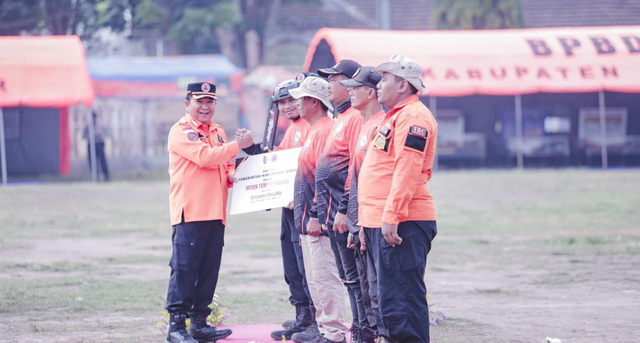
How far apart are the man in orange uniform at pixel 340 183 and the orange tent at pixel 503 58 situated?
18849 millimetres

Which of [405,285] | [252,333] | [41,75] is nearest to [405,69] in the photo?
[405,285]

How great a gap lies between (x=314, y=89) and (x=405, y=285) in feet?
6.62

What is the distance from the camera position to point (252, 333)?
306 inches

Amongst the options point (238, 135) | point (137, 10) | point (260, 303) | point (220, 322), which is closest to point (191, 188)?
point (238, 135)

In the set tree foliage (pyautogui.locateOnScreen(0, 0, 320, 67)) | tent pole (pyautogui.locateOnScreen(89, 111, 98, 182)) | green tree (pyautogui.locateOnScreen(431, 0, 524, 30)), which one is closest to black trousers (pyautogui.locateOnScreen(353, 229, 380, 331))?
tent pole (pyautogui.locateOnScreen(89, 111, 98, 182))

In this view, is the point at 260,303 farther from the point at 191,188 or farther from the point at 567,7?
the point at 567,7

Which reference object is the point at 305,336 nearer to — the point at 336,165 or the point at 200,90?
the point at 336,165

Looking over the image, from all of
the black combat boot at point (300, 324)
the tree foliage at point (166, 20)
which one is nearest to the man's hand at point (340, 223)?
the black combat boot at point (300, 324)

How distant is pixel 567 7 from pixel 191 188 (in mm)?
34571

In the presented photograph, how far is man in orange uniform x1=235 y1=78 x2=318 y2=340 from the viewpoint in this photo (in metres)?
7.59

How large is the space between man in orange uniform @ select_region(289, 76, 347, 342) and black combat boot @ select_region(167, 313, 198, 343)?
2.95 feet

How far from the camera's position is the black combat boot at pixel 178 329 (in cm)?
738

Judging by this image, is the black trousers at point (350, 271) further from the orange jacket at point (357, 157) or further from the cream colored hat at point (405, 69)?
the cream colored hat at point (405, 69)

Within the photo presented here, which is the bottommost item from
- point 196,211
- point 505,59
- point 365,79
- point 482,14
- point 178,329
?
point 178,329
